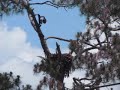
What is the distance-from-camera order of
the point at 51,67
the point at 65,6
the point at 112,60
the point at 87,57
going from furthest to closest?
1. the point at 65,6
2. the point at 87,57
3. the point at 112,60
4. the point at 51,67

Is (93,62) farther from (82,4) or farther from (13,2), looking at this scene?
(13,2)

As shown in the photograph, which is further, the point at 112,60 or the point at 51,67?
the point at 112,60

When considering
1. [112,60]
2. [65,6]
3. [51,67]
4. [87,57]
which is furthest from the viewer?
[65,6]

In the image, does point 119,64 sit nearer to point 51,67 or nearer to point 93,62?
point 93,62

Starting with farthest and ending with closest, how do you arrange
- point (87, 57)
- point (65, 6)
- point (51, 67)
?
point (65, 6)
point (87, 57)
point (51, 67)

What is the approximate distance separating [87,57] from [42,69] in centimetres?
134

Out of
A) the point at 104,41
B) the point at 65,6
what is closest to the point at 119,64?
the point at 104,41

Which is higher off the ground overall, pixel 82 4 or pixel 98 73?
pixel 82 4

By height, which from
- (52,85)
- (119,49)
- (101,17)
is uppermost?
(101,17)

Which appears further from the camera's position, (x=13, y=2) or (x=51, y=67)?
(x=13, y=2)

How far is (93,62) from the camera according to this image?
362 inches

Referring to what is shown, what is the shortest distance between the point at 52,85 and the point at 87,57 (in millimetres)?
1120

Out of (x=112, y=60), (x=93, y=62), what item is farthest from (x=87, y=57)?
(x=112, y=60)

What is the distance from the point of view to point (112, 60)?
340 inches
